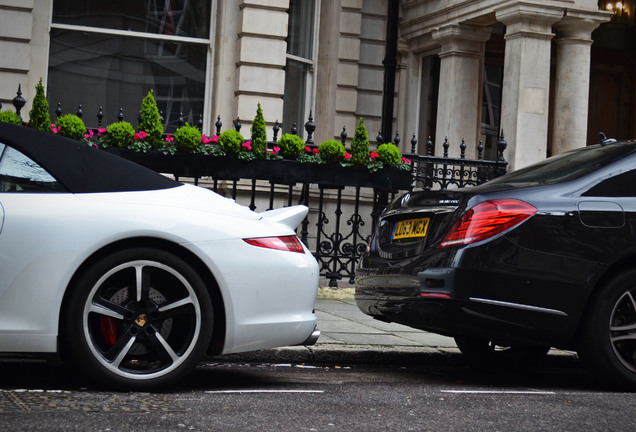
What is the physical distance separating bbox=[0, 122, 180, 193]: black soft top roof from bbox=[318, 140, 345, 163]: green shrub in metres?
5.84

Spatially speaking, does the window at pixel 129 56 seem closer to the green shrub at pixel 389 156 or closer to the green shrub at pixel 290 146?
Answer: the green shrub at pixel 290 146

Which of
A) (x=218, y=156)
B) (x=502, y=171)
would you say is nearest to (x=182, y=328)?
(x=218, y=156)

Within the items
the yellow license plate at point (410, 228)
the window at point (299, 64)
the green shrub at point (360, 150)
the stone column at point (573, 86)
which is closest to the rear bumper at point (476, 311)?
the yellow license plate at point (410, 228)

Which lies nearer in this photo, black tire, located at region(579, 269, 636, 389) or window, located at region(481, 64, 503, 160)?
black tire, located at region(579, 269, 636, 389)

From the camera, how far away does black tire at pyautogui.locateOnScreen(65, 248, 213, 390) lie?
206 inches

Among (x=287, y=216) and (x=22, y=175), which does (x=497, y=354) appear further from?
(x=22, y=175)

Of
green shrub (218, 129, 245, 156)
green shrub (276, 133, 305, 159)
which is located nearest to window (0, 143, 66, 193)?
green shrub (218, 129, 245, 156)

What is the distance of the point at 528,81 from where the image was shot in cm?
1542

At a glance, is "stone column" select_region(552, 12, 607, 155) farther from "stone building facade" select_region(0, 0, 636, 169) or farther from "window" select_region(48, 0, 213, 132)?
"window" select_region(48, 0, 213, 132)

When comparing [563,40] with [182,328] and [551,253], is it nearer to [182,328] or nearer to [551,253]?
[551,253]

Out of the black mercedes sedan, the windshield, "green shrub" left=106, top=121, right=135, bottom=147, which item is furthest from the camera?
"green shrub" left=106, top=121, right=135, bottom=147

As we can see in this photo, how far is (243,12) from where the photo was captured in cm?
1537

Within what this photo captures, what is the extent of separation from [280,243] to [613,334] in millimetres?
2095

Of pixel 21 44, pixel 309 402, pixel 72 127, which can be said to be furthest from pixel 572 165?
pixel 21 44
